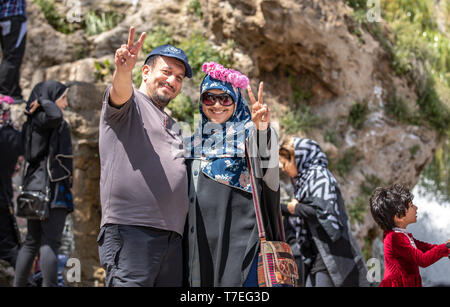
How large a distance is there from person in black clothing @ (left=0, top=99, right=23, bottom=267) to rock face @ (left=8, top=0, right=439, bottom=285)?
144 centimetres

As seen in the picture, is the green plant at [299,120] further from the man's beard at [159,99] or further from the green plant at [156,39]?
the man's beard at [159,99]

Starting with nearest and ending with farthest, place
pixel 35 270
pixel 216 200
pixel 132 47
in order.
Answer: pixel 132 47
pixel 216 200
pixel 35 270

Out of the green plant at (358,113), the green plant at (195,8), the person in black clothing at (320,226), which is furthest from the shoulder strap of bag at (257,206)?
the green plant at (195,8)

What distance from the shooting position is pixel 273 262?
8.43 ft

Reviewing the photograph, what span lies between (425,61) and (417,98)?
74 cm

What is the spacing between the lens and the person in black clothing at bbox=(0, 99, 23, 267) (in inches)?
185

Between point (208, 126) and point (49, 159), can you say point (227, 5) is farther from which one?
point (208, 126)

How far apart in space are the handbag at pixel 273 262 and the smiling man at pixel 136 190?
0.42m

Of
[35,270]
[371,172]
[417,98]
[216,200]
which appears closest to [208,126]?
[216,200]

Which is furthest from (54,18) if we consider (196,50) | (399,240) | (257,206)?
(399,240)

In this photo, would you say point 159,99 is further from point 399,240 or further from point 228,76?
point 399,240

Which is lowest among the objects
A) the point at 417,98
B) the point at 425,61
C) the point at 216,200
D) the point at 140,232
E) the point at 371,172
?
the point at 140,232

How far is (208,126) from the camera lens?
9.72ft
